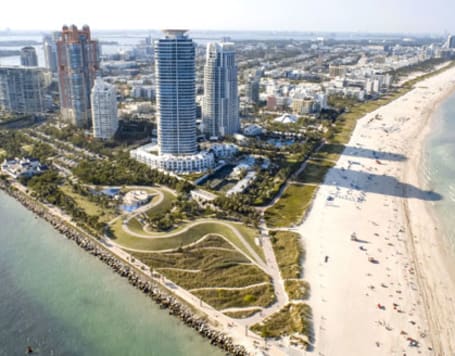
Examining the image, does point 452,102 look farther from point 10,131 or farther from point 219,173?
point 10,131

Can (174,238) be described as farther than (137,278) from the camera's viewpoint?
Yes

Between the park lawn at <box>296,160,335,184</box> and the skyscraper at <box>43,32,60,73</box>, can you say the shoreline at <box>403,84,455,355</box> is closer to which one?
the park lawn at <box>296,160,335,184</box>

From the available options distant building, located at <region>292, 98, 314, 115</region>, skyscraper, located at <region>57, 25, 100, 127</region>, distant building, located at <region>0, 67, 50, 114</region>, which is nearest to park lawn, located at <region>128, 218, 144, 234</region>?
skyscraper, located at <region>57, 25, 100, 127</region>

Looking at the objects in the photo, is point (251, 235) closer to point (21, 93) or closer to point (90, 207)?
point (90, 207)

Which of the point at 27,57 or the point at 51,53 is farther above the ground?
the point at 51,53

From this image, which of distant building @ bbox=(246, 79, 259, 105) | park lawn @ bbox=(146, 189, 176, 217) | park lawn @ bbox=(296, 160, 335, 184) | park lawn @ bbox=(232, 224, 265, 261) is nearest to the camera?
park lawn @ bbox=(232, 224, 265, 261)

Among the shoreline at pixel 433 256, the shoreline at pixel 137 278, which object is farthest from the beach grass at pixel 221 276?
the shoreline at pixel 433 256

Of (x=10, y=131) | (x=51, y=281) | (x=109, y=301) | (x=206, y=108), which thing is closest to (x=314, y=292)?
(x=109, y=301)

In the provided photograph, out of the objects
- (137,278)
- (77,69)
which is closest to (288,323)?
(137,278)
